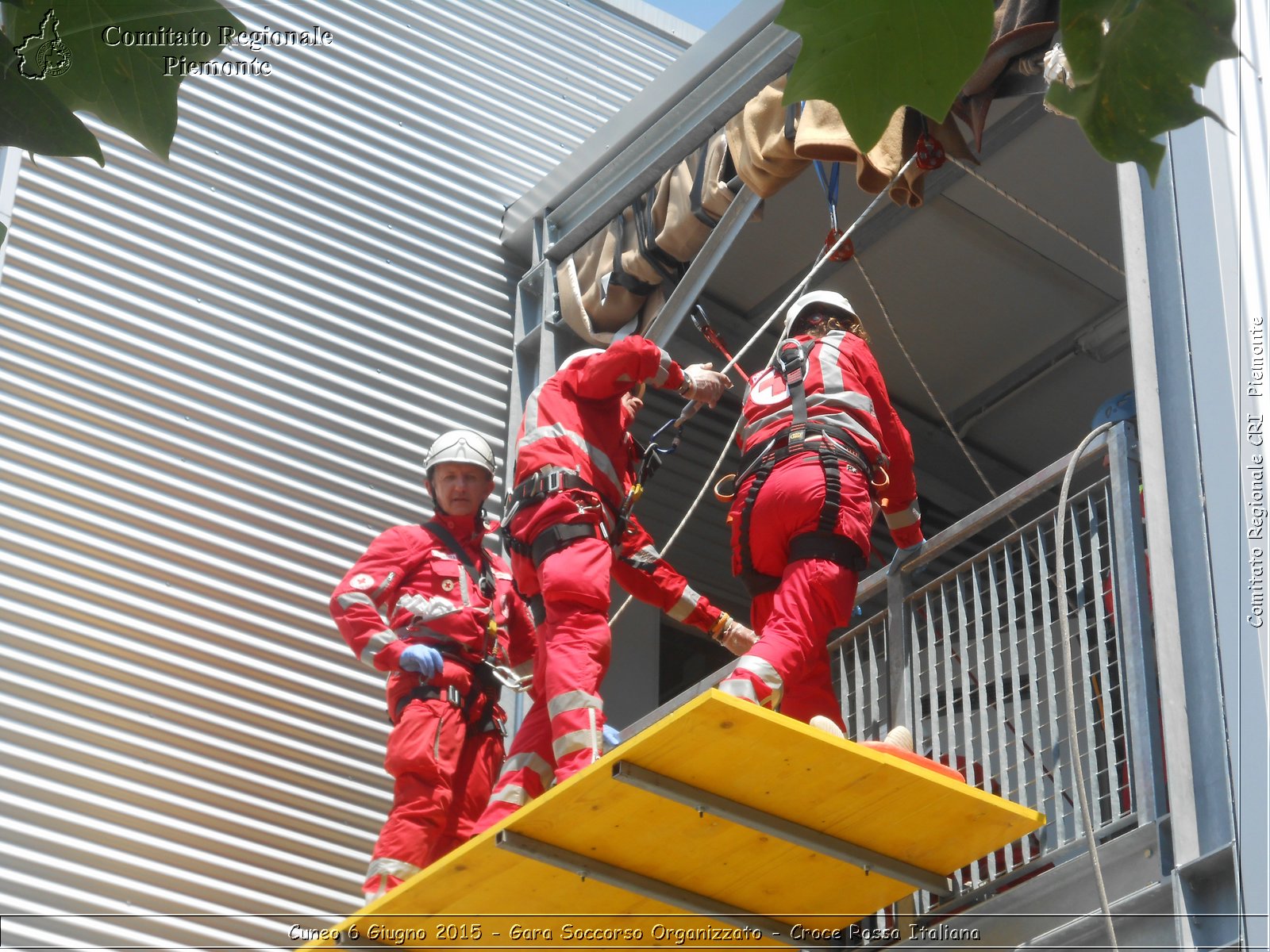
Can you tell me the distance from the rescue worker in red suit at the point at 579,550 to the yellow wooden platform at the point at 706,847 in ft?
1.48

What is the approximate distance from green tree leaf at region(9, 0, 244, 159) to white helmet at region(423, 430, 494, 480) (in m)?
5.73

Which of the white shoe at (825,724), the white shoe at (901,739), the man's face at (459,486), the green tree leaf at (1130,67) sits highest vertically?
the man's face at (459,486)

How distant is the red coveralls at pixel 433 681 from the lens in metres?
7.11

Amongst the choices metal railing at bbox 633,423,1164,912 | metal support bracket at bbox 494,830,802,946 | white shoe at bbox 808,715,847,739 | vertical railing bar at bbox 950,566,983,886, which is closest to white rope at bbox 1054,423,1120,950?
metal railing at bbox 633,423,1164,912

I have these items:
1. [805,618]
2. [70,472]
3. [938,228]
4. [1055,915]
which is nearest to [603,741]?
[805,618]

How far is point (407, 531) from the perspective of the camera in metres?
7.77

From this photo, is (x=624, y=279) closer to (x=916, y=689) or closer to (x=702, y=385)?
(x=702, y=385)

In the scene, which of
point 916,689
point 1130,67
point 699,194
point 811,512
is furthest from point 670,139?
point 1130,67

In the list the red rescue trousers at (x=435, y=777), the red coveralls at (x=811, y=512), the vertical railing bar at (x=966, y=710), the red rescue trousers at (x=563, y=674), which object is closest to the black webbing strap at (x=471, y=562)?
the red rescue trousers at (x=435, y=777)

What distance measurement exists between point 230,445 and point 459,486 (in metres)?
1.56

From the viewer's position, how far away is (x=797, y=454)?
20.9 feet

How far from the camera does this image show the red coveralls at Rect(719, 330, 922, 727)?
20.0ft

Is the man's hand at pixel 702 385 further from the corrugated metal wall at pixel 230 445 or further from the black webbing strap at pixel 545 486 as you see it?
the corrugated metal wall at pixel 230 445

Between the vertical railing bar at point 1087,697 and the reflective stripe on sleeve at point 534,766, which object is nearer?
the vertical railing bar at point 1087,697
